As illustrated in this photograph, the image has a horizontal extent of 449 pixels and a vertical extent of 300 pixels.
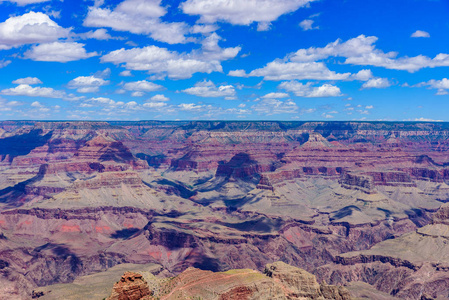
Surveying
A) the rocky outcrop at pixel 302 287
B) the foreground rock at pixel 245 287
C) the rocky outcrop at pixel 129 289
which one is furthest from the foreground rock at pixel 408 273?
the rocky outcrop at pixel 129 289

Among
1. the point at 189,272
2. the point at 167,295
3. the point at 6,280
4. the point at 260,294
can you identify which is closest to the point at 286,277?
the point at 260,294

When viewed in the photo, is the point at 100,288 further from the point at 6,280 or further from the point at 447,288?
the point at 447,288

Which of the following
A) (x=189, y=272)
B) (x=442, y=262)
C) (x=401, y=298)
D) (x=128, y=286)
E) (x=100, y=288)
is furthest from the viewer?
(x=442, y=262)

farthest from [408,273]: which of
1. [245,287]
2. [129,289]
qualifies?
[129,289]

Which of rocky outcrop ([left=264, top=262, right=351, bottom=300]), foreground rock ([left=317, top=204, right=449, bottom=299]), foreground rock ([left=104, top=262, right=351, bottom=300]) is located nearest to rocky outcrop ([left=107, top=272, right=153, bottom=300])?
foreground rock ([left=104, top=262, right=351, bottom=300])

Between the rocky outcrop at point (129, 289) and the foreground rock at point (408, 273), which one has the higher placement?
the rocky outcrop at point (129, 289)

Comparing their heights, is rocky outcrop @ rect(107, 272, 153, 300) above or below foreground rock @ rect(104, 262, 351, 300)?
above

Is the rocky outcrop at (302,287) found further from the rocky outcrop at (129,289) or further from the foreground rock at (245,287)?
the rocky outcrop at (129,289)

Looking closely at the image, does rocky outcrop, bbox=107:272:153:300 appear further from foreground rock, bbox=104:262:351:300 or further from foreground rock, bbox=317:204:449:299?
foreground rock, bbox=317:204:449:299
